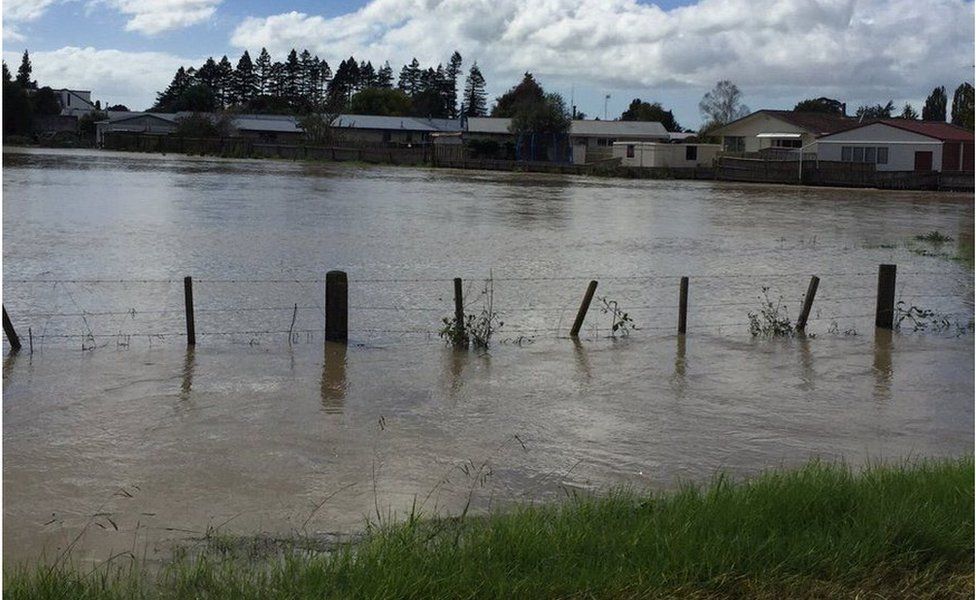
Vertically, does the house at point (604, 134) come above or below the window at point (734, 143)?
above

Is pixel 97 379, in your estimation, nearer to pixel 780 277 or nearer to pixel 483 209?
pixel 780 277

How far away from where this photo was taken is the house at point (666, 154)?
89750mm

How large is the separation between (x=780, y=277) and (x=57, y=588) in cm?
2137

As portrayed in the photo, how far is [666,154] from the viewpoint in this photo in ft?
295

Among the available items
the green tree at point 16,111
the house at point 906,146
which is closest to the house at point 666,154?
the house at point 906,146

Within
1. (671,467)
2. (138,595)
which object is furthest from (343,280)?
(138,595)

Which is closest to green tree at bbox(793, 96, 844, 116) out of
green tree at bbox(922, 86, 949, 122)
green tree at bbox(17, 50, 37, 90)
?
green tree at bbox(922, 86, 949, 122)

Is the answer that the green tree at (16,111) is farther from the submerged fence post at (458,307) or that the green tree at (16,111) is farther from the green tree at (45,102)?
the submerged fence post at (458,307)

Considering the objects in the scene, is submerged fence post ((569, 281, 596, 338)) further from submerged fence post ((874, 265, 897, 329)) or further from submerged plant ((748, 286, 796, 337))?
submerged fence post ((874, 265, 897, 329))

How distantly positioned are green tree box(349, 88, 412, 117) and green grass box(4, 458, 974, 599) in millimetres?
139911

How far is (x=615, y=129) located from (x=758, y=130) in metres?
21.5

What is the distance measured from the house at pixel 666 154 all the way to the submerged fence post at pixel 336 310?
76084 mm

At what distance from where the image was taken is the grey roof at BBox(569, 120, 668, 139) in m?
110

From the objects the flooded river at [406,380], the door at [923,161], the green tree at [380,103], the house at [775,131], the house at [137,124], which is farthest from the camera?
the green tree at [380,103]
